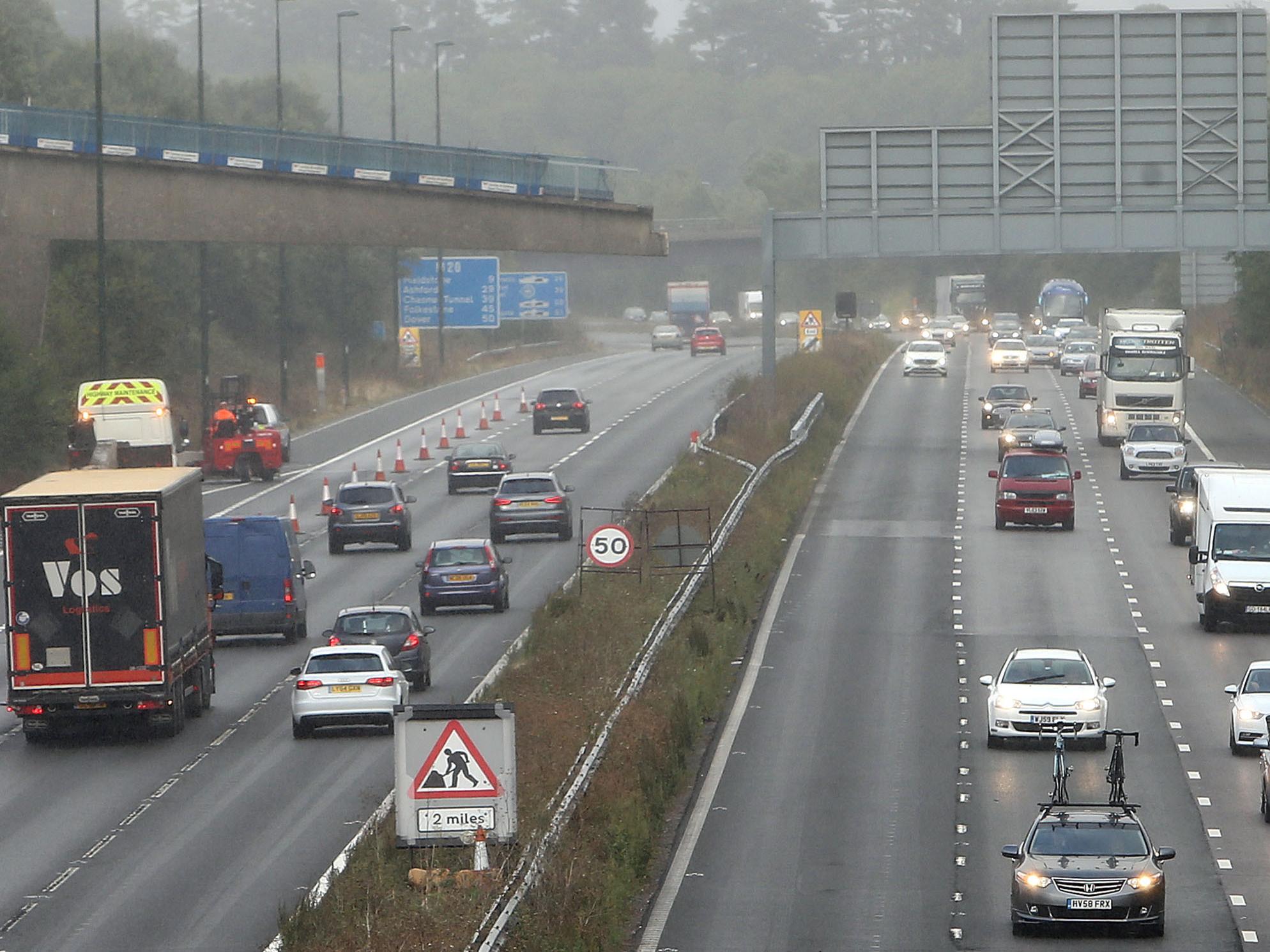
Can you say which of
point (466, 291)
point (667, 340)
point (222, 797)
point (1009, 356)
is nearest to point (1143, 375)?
point (1009, 356)

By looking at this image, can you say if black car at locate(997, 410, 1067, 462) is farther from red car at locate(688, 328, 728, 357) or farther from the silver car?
the silver car

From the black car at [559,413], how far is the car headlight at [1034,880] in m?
53.5

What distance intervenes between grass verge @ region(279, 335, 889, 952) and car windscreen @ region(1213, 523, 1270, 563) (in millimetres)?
7964

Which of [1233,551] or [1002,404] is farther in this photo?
[1002,404]

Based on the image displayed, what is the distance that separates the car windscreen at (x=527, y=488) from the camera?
161 feet

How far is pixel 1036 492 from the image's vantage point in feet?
159

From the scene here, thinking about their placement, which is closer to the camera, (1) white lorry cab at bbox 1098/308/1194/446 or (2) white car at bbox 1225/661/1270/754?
(2) white car at bbox 1225/661/1270/754

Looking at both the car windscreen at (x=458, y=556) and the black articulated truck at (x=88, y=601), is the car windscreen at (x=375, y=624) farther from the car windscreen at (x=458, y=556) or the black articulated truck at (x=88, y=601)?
the car windscreen at (x=458, y=556)

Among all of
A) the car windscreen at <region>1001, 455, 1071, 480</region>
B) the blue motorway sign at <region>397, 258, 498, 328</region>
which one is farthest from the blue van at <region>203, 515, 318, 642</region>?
the blue motorway sign at <region>397, 258, 498, 328</region>

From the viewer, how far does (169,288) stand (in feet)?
286

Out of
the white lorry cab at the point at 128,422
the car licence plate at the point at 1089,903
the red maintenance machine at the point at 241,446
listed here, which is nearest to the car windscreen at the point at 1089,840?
the car licence plate at the point at 1089,903

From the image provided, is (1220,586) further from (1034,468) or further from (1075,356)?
(1075,356)

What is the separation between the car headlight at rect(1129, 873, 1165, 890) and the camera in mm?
18797

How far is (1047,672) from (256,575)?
14.3m
